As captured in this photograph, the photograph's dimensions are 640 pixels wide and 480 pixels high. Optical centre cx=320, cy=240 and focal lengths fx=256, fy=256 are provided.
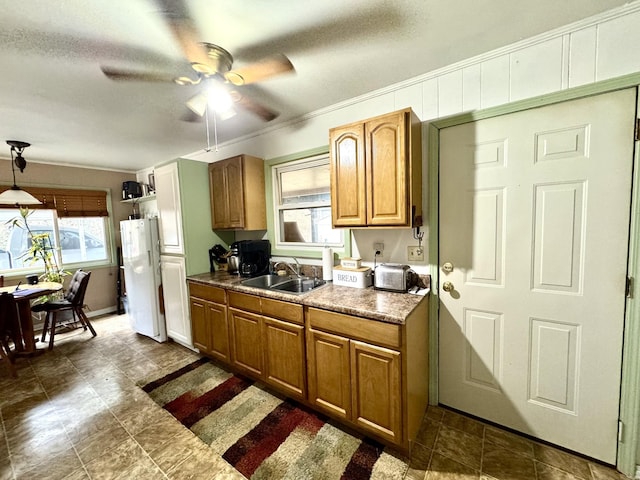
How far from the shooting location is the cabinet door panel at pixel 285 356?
1876 millimetres

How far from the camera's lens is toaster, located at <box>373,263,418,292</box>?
1856mm

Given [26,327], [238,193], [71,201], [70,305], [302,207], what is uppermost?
[71,201]

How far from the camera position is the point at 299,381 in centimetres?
190

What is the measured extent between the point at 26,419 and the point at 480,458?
10.4 feet

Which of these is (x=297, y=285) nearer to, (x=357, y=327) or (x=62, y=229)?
(x=357, y=327)

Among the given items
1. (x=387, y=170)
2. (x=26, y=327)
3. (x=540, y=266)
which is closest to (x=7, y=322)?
(x=26, y=327)

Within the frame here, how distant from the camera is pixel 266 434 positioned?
5.64ft

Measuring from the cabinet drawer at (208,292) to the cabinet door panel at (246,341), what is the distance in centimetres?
18

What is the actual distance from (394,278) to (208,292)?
1785 millimetres

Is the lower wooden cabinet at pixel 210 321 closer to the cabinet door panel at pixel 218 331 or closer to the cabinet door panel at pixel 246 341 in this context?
the cabinet door panel at pixel 218 331

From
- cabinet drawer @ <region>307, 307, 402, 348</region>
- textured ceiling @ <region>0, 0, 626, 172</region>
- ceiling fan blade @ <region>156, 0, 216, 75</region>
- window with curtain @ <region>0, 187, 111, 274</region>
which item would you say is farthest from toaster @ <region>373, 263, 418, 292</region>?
window with curtain @ <region>0, 187, 111, 274</region>

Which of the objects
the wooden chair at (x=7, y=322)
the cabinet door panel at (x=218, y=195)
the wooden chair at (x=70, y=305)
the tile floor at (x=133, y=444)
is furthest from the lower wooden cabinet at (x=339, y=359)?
the wooden chair at (x=70, y=305)

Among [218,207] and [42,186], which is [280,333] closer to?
[218,207]

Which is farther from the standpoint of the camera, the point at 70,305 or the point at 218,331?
the point at 70,305
